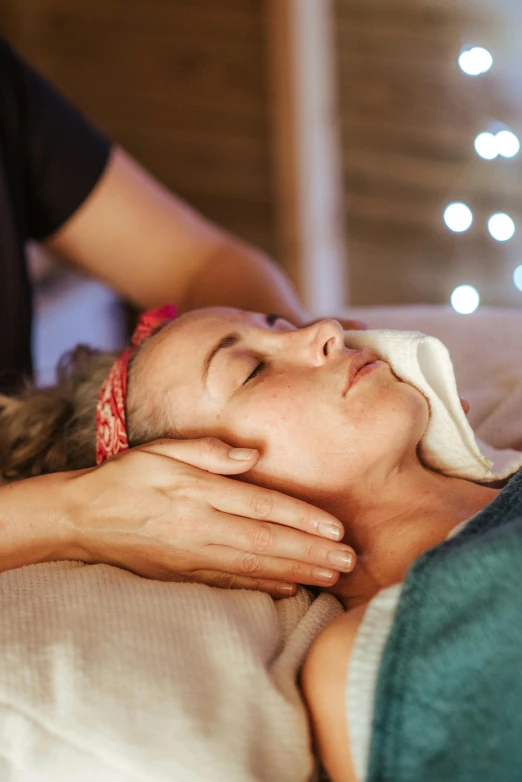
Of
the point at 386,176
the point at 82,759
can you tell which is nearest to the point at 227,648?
the point at 82,759

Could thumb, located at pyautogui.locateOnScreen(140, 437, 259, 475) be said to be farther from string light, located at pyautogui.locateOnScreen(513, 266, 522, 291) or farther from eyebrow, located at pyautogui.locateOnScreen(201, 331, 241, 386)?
string light, located at pyautogui.locateOnScreen(513, 266, 522, 291)

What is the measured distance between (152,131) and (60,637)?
88.3 inches

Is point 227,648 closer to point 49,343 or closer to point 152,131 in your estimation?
point 49,343

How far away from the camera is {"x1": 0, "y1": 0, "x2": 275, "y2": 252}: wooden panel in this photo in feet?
8.75

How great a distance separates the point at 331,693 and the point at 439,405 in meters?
0.47

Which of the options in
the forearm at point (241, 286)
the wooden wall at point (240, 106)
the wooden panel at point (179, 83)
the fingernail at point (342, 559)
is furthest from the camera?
the wooden panel at point (179, 83)

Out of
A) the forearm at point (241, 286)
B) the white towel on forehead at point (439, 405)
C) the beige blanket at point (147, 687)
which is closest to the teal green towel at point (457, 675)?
the beige blanket at point (147, 687)

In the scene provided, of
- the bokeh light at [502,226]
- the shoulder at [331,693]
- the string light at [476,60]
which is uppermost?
the string light at [476,60]

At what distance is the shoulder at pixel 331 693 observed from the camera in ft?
2.53

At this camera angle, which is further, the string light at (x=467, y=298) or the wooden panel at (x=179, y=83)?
the wooden panel at (x=179, y=83)

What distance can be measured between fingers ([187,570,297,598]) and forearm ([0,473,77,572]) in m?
0.18

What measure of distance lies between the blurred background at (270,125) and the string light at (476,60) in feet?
1.73

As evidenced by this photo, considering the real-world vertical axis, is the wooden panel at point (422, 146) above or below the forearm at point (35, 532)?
above

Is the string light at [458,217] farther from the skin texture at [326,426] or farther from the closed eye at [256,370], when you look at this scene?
the closed eye at [256,370]
